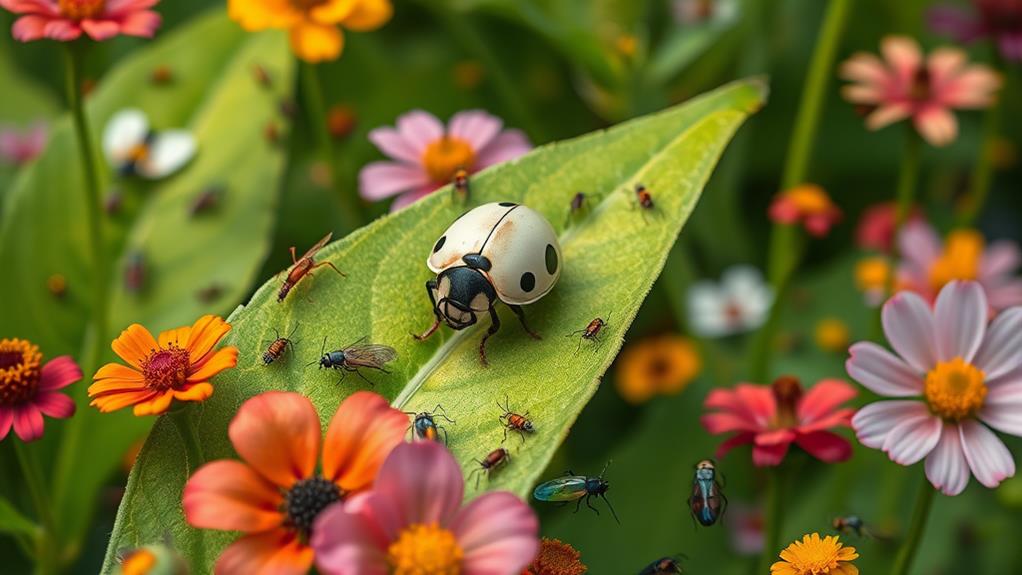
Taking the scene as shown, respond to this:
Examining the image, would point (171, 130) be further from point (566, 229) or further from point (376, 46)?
point (566, 229)

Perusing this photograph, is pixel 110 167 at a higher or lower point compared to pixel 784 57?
lower

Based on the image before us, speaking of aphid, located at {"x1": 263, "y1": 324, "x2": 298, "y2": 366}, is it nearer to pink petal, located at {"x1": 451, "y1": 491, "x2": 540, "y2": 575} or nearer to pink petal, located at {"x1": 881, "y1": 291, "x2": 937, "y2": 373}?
pink petal, located at {"x1": 451, "y1": 491, "x2": 540, "y2": 575}

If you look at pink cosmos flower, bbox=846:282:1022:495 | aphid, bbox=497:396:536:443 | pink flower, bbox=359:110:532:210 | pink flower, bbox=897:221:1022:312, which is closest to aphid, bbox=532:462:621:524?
aphid, bbox=497:396:536:443

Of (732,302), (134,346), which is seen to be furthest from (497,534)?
(732,302)

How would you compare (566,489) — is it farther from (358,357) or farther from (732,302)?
(732,302)

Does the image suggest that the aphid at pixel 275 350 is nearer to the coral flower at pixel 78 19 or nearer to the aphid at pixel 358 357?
the aphid at pixel 358 357

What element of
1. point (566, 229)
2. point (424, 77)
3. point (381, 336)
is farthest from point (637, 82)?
point (381, 336)
